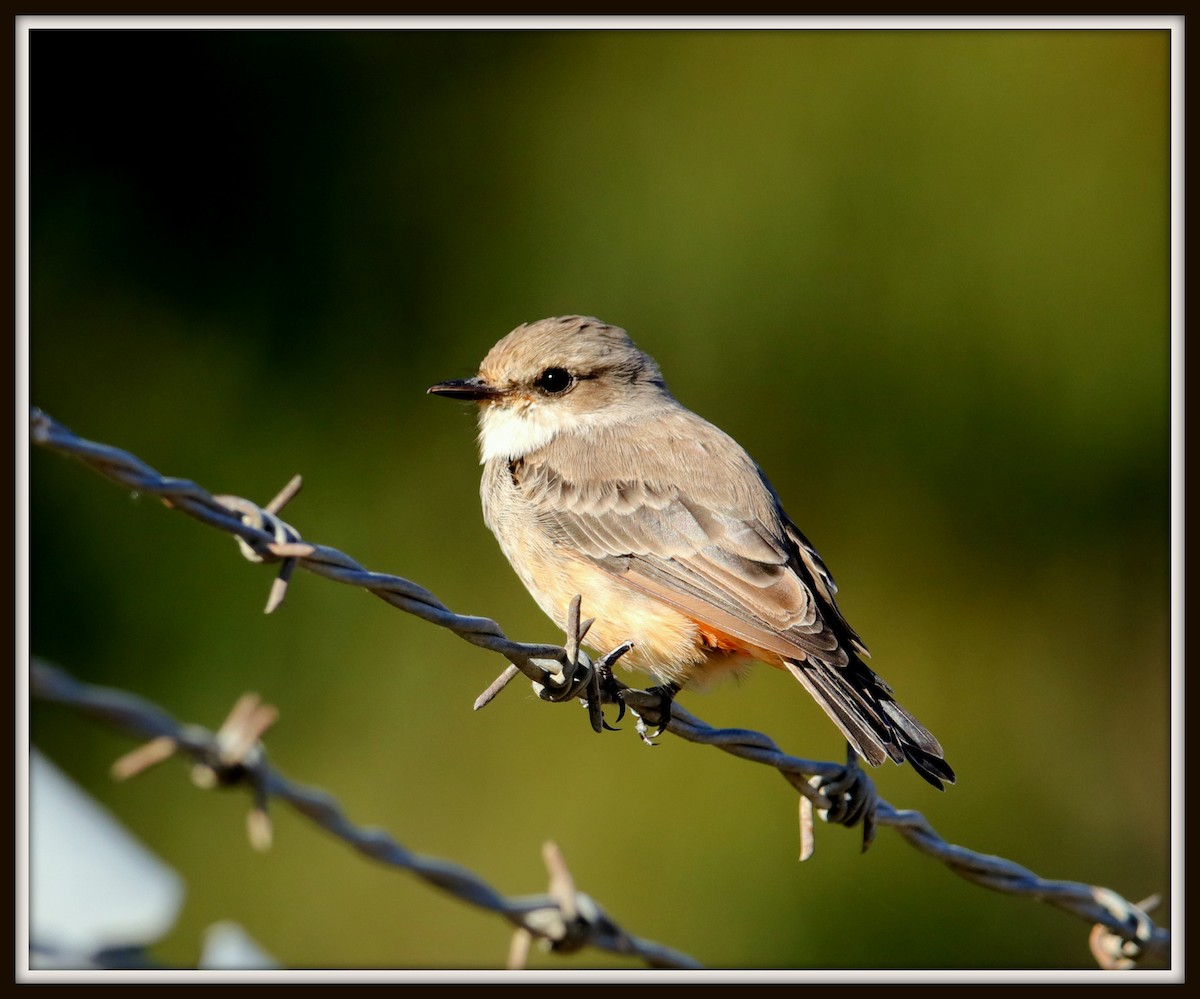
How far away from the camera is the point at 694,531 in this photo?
4.46m

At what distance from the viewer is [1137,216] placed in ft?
24.3

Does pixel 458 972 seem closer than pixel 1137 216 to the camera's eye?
Yes

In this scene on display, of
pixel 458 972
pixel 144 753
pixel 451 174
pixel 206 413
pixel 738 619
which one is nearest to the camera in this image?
pixel 144 753

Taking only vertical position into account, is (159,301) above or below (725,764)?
above

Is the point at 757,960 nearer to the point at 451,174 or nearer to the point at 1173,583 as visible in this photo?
the point at 1173,583

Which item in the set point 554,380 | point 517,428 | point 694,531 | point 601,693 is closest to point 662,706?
point 601,693

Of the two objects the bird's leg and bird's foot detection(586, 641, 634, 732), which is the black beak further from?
bird's foot detection(586, 641, 634, 732)

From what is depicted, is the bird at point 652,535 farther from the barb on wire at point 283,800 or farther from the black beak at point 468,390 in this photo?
the barb on wire at point 283,800

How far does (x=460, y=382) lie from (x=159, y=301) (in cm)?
282

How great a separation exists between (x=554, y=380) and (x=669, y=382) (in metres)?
2.38

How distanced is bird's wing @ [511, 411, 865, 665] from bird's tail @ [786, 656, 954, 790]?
0.06 m

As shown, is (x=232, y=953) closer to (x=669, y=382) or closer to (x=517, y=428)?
(x=517, y=428)

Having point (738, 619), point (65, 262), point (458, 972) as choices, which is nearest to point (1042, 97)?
point (738, 619)

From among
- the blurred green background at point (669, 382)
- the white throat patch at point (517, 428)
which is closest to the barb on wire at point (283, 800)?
the white throat patch at point (517, 428)
